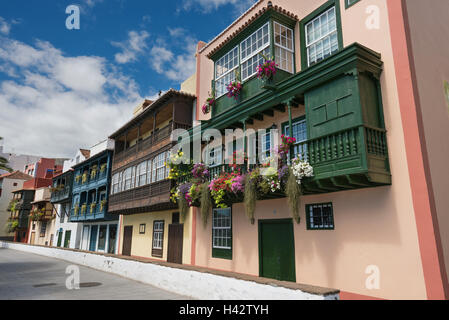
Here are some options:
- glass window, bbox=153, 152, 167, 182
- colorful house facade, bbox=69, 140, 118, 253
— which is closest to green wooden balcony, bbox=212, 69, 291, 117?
glass window, bbox=153, 152, 167, 182

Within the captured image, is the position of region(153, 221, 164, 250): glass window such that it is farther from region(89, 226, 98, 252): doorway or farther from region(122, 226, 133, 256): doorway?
region(89, 226, 98, 252): doorway

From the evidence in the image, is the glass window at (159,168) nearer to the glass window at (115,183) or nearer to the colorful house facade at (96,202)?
the glass window at (115,183)

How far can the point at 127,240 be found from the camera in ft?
70.9

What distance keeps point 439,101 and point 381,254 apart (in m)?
4.71

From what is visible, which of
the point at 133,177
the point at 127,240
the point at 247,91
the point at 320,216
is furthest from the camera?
the point at 127,240

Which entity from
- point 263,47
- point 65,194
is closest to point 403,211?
point 263,47

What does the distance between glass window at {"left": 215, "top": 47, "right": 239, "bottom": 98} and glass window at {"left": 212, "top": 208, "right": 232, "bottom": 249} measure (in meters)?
5.03

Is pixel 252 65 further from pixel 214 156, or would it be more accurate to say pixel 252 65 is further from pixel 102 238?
pixel 102 238

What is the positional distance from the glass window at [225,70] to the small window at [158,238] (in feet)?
27.2

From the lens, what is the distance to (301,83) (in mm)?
9594

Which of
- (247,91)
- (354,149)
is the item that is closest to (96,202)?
(247,91)

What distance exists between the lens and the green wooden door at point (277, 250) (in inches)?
407

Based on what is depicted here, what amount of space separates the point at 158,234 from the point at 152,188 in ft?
9.99
